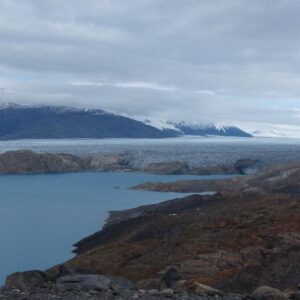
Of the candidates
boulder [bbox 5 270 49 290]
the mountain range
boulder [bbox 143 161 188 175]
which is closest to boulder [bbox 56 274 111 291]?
boulder [bbox 5 270 49 290]

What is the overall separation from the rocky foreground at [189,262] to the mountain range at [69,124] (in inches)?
4678

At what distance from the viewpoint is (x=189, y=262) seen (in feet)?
39.0

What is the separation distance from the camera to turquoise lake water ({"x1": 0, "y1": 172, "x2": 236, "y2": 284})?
57.4 feet

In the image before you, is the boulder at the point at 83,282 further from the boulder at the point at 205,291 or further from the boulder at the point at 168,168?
the boulder at the point at 168,168

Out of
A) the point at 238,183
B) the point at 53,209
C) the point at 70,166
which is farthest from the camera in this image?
the point at 70,166

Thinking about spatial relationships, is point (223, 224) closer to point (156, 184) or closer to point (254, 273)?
point (254, 273)

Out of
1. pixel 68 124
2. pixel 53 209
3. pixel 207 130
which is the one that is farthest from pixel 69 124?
pixel 53 209

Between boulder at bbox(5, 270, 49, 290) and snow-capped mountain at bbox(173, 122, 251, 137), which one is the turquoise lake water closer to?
boulder at bbox(5, 270, 49, 290)

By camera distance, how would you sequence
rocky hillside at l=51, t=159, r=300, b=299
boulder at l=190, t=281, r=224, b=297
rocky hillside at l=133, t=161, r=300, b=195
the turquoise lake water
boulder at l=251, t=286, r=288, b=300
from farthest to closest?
1. rocky hillside at l=133, t=161, r=300, b=195
2. the turquoise lake water
3. rocky hillside at l=51, t=159, r=300, b=299
4. boulder at l=190, t=281, r=224, b=297
5. boulder at l=251, t=286, r=288, b=300

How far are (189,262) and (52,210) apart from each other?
656 inches

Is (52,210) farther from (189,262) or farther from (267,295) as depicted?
(267,295)

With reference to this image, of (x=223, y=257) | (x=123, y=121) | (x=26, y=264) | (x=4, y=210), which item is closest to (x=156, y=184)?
(x=4, y=210)

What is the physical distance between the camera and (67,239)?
1994 cm

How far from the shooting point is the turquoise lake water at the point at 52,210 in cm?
1750
